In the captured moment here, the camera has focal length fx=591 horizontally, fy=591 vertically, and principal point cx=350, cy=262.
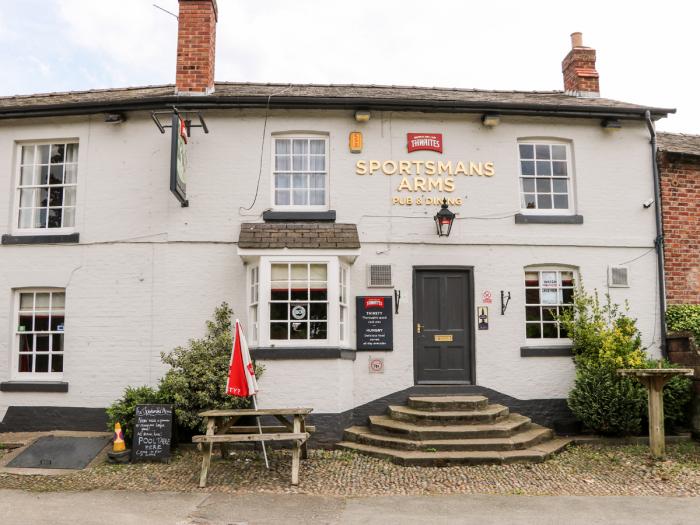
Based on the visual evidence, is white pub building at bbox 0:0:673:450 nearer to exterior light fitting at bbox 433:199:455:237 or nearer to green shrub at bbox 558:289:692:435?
exterior light fitting at bbox 433:199:455:237

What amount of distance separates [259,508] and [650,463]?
18.2ft

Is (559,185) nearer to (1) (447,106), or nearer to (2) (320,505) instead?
(1) (447,106)

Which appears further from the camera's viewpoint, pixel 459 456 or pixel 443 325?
pixel 443 325

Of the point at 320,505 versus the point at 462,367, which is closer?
the point at 320,505

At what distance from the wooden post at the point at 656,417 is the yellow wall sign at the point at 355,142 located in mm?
5922

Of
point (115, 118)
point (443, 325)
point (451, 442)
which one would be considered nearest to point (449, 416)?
point (451, 442)

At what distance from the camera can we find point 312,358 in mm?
9492

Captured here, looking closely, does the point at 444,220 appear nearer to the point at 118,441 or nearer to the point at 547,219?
the point at 547,219

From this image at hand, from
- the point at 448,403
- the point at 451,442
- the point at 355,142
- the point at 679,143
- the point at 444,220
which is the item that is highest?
the point at 679,143

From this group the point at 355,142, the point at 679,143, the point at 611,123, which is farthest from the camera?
the point at 679,143

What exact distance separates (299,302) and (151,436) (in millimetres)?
2985

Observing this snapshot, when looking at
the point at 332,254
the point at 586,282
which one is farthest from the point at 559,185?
the point at 332,254

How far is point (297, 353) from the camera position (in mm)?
9469

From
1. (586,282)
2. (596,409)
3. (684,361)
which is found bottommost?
(596,409)
